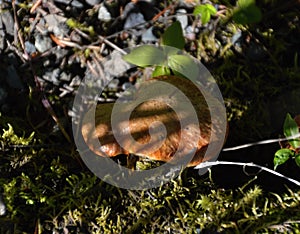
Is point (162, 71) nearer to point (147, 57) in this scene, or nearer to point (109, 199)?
point (147, 57)

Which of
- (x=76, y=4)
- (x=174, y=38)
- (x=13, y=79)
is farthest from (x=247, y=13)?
(x=13, y=79)

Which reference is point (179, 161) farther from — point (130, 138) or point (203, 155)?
point (130, 138)

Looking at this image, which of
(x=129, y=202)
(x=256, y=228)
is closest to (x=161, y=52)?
(x=129, y=202)

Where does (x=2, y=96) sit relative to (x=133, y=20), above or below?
below

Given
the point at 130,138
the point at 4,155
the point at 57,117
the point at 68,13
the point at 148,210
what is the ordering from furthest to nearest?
1. the point at 68,13
2. the point at 57,117
3. the point at 4,155
4. the point at 148,210
5. the point at 130,138

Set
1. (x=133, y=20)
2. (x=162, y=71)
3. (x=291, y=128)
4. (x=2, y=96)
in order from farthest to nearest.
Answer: (x=133, y=20), (x=2, y=96), (x=162, y=71), (x=291, y=128)

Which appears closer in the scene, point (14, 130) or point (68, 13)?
point (14, 130)
